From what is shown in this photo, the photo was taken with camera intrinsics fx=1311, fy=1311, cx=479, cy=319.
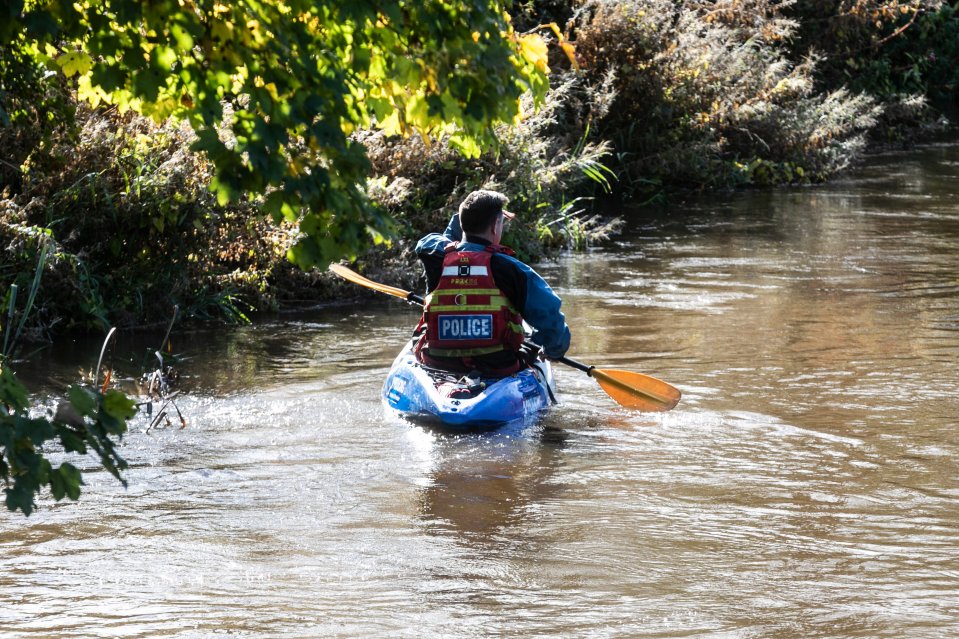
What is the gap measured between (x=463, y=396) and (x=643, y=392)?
112 centimetres

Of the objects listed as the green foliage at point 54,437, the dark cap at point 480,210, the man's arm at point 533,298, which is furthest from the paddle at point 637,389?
Result: the green foliage at point 54,437

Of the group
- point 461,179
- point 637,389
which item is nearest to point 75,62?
point 637,389

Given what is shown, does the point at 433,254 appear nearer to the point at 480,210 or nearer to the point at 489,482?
the point at 480,210

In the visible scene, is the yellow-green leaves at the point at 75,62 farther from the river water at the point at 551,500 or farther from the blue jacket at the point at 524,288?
the blue jacket at the point at 524,288

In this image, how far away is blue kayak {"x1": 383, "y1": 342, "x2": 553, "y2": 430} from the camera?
717 cm

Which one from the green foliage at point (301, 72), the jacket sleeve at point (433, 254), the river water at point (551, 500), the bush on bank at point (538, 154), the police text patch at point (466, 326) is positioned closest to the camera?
the green foliage at point (301, 72)

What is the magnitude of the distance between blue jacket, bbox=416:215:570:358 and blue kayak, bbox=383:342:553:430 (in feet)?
0.90

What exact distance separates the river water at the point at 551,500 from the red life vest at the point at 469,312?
54cm

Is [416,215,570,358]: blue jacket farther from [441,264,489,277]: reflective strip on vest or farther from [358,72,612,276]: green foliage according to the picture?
[358,72,612,276]: green foliage

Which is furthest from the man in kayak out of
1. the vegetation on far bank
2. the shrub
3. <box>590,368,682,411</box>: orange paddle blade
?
the shrub

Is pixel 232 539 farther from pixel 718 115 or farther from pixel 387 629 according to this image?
pixel 718 115

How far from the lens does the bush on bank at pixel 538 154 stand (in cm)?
943

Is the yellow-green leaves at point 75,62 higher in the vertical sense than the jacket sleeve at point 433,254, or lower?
higher

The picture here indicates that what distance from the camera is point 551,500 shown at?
6.15m
